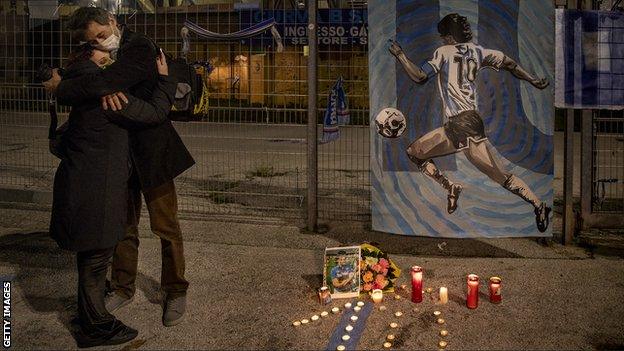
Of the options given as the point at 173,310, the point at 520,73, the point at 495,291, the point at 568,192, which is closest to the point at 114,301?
the point at 173,310

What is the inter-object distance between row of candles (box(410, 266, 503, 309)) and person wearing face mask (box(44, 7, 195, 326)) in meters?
1.64

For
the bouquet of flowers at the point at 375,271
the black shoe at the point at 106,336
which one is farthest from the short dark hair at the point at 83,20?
the bouquet of flowers at the point at 375,271

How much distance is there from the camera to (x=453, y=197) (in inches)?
229

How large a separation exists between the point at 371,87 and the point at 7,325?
344 centimetres

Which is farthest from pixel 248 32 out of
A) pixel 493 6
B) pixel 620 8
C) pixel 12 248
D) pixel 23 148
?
pixel 23 148

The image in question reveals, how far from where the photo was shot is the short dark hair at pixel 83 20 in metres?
4.02

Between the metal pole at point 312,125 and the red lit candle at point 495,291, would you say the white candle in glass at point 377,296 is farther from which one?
the metal pole at point 312,125

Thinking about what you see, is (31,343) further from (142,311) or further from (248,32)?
(248,32)

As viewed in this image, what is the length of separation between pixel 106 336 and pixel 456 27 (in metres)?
3.68

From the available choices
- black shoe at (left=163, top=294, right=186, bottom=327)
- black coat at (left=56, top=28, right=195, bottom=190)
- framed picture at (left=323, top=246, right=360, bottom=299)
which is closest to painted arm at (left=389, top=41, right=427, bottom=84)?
framed picture at (left=323, top=246, right=360, bottom=299)

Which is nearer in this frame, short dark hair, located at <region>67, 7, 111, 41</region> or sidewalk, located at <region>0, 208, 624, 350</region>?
short dark hair, located at <region>67, 7, 111, 41</region>

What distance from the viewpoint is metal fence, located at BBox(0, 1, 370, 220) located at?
731 cm

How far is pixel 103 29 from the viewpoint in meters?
4.05

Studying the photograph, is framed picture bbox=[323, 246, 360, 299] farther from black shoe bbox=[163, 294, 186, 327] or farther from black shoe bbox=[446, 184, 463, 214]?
black shoe bbox=[446, 184, 463, 214]
